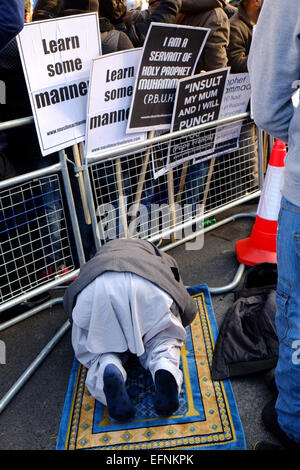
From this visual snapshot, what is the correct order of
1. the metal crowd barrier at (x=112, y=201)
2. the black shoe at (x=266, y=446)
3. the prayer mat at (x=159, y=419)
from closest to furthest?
the black shoe at (x=266, y=446)
the prayer mat at (x=159, y=419)
the metal crowd barrier at (x=112, y=201)

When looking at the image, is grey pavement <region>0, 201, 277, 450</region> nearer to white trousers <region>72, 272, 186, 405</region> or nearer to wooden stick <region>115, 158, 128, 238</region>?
white trousers <region>72, 272, 186, 405</region>

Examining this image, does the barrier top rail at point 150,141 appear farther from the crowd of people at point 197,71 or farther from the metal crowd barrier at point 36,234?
the crowd of people at point 197,71

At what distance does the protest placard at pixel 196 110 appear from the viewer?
3252mm

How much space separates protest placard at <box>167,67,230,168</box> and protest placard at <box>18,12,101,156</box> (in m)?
0.76

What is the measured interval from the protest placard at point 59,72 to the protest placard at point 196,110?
76 centimetres

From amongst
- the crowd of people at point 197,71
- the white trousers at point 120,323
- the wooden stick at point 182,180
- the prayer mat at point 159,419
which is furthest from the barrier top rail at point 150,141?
the prayer mat at point 159,419

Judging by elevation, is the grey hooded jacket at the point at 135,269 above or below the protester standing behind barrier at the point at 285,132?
below

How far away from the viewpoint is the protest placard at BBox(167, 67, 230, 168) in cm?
325

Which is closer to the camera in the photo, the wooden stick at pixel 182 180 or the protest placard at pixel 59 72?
the protest placard at pixel 59 72

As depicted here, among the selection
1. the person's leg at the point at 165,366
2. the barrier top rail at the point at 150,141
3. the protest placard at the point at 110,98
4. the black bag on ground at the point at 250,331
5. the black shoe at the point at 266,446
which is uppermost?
the protest placard at the point at 110,98

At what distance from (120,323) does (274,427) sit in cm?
90

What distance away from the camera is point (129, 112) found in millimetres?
2998
